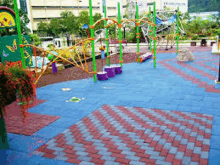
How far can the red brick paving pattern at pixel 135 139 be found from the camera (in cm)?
433

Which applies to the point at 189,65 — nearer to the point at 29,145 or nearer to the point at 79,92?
the point at 79,92

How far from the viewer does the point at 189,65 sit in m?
13.0

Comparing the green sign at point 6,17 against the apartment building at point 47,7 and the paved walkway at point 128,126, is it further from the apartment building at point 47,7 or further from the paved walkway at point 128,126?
the apartment building at point 47,7

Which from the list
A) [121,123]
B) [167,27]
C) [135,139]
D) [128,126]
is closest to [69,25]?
[167,27]

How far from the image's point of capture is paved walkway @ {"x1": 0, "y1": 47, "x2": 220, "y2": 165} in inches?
174

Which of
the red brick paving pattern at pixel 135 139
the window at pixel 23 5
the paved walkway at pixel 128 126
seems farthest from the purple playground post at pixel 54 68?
the window at pixel 23 5

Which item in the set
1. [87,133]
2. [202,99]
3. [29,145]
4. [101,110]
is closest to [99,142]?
[87,133]

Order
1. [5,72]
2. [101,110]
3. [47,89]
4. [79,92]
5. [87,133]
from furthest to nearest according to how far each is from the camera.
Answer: [47,89] → [79,92] → [101,110] → [87,133] → [5,72]

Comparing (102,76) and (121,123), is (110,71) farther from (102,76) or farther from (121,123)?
(121,123)

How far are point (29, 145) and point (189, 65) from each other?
33.9ft

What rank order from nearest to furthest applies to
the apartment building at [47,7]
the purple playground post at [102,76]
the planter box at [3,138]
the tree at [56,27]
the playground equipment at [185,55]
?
the planter box at [3,138], the purple playground post at [102,76], the playground equipment at [185,55], the tree at [56,27], the apartment building at [47,7]

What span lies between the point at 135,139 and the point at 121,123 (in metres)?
0.94

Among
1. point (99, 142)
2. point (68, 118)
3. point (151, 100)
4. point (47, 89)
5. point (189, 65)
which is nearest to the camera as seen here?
point (99, 142)

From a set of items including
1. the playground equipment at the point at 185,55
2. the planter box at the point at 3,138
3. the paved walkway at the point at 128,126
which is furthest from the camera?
the playground equipment at the point at 185,55
